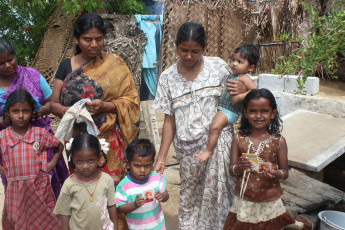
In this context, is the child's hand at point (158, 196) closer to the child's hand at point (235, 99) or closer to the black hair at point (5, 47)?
the child's hand at point (235, 99)

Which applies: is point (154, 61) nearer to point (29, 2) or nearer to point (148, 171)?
point (29, 2)

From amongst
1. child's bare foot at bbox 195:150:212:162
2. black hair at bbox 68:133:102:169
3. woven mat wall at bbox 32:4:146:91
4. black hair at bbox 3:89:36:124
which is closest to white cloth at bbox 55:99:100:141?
black hair at bbox 68:133:102:169

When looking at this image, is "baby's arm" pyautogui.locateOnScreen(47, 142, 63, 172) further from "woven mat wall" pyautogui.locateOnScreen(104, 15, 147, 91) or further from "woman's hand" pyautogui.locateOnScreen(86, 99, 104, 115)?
"woven mat wall" pyautogui.locateOnScreen(104, 15, 147, 91)

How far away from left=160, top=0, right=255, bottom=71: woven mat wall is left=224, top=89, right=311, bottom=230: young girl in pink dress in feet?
15.1

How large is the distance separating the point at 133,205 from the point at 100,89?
94 cm

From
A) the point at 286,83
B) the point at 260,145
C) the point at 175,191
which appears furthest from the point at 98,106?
the point at 286,83

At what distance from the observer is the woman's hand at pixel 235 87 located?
94.3 inches

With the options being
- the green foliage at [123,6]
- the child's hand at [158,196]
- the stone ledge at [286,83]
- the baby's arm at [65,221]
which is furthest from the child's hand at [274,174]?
the green foliage at [123,6]

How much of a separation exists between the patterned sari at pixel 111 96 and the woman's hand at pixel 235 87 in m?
0.81

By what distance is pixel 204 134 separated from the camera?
8.29 ft

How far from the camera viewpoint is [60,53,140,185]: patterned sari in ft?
8.34

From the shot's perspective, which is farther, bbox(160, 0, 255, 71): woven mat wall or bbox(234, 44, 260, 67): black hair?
bbox(160, 0, 255, 71): woven mat wall

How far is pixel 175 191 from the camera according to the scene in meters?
4.51

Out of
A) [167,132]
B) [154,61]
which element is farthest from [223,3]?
[167,132]
